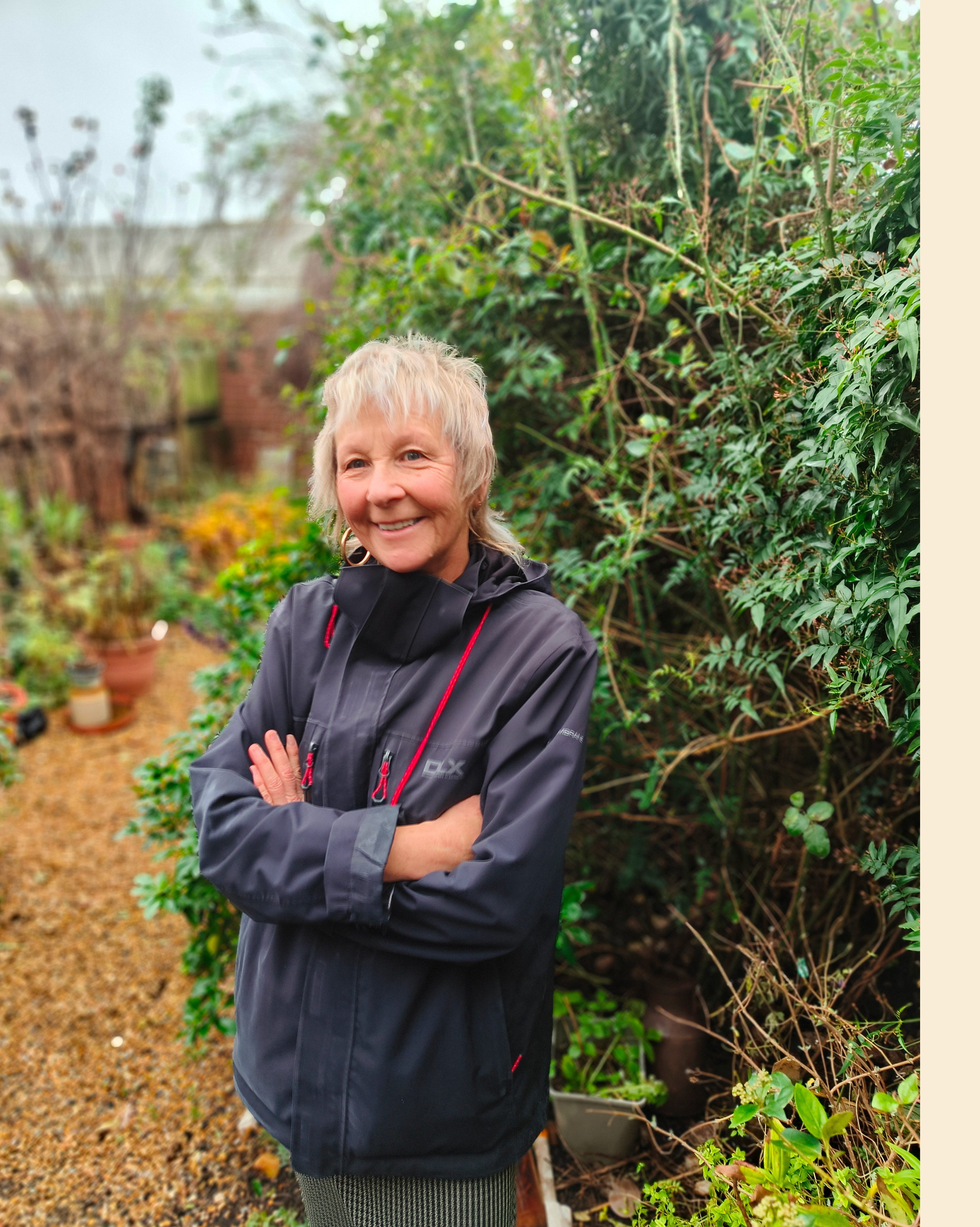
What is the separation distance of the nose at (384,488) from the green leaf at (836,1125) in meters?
1.13

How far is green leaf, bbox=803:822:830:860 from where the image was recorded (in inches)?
64.6

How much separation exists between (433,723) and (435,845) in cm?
21

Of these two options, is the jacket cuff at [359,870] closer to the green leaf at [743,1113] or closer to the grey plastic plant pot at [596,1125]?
the green leaf at [743,1113]

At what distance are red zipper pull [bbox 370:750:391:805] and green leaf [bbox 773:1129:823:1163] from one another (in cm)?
79

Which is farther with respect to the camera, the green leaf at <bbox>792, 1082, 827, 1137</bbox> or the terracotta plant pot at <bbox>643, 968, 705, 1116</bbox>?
the terracotta plant pot at <bbox>643, 968, 705, 1116</bbox>

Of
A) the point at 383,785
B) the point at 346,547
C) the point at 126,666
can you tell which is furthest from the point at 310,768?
the point at 126,666

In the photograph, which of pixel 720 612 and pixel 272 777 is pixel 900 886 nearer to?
pixel 720 612

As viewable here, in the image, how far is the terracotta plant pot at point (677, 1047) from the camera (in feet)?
6.65

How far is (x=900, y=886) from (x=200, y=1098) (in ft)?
7.00

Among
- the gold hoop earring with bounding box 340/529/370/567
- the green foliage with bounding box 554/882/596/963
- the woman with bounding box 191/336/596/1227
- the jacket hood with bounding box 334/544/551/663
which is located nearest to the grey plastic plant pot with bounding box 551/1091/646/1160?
the green foliage with bounding box 554/882/596/963

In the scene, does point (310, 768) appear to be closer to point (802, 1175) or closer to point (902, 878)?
point (802, 1175)

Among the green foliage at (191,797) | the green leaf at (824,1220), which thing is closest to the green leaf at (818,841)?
the green leaf at (824,1220)

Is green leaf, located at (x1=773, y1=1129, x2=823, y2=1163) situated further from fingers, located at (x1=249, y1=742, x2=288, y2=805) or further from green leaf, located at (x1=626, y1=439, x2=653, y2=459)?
green leaf, located at (x1=626, y1=439, x2=653, y2=459)

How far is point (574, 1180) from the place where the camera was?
1.95 m
